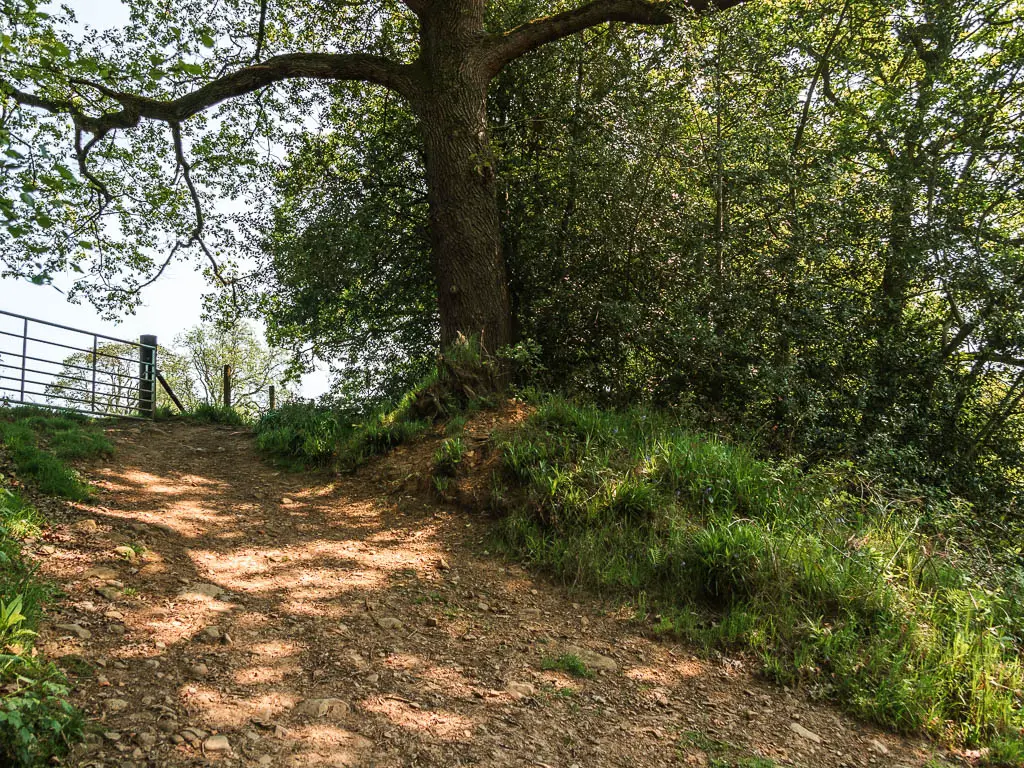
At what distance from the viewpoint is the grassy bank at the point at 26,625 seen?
2.35 metres

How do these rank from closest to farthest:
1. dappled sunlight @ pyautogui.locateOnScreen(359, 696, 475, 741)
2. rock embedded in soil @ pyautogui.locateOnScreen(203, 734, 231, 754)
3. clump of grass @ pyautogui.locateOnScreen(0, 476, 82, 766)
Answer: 1. clump of grass @ pyautogui.locateOnScreen(0, 476, 82, 766)
2. rock embedded in soil @ pyautogui.locateOnScreen(203, 734, 231, 754)
3. dappled sunlight @ pyautogui.locateOnScreen(359, 696, 475, 741)

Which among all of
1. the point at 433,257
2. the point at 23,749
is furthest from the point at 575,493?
the point at 433,257

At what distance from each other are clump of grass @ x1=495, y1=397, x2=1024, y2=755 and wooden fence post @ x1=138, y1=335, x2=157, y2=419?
9513 mm

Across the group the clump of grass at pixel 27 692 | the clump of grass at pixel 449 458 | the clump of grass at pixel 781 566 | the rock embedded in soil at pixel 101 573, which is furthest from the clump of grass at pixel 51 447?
the clump of grass at pixel 781 566

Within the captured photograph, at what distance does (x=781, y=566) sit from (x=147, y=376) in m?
12.7

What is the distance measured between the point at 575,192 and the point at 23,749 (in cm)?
785

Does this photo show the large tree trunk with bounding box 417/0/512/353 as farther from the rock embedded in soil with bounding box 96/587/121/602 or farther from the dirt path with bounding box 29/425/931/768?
the rock embedded in soil with bounding box 96/587/121/602

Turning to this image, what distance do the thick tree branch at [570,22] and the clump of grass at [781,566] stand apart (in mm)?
5527

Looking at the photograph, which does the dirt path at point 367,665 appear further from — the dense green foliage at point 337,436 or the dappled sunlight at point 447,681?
the dense green foliage at point 337,436

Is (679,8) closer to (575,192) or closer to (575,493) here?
(575,192)

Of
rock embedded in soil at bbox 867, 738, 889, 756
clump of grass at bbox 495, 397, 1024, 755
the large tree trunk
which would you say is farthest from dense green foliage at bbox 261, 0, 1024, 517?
rock embedded in soil at bbox 867, 738, 889, 756

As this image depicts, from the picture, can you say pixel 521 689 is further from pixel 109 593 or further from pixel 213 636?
pixel 109 593

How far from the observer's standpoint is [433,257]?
28.6 ft

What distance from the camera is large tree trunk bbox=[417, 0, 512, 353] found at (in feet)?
27.2
